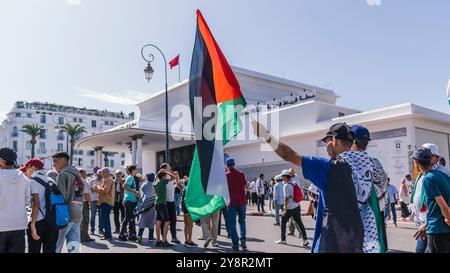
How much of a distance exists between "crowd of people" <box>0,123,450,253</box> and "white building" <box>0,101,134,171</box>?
7493cm

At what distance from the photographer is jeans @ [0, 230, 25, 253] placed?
495 cm

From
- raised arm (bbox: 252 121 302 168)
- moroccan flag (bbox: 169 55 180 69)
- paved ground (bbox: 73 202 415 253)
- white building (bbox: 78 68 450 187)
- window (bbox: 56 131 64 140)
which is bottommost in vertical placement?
paved ground (bbox: 73 202 415 253)

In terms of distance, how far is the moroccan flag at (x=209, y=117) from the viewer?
16.3 ft

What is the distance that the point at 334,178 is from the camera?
115 inches

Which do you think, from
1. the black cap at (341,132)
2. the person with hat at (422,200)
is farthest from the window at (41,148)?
the black cap at (341,132)

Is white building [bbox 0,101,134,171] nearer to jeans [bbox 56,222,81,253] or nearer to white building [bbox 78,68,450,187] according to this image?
white building [bbox 78,68,450,187]

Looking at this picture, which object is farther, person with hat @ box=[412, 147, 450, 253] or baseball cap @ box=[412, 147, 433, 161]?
baseball cap @ box=[412, 147, 433, 161]

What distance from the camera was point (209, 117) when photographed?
537 cm

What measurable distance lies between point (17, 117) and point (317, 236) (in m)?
95.1

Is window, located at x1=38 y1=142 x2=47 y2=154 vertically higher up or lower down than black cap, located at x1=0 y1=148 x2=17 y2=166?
higher up

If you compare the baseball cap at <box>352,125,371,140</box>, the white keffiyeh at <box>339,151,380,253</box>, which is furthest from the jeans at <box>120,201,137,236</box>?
the white keffiyeh at <box>339,151,380,253</box>

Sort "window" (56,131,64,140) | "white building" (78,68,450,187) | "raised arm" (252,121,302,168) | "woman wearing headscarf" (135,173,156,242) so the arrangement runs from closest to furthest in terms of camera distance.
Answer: "raised arm" (252,121,302,168), "woman wearing headscarf" (135,173,156,242), "white building" (78,68,450,187), "window" (56,131,64,140)
